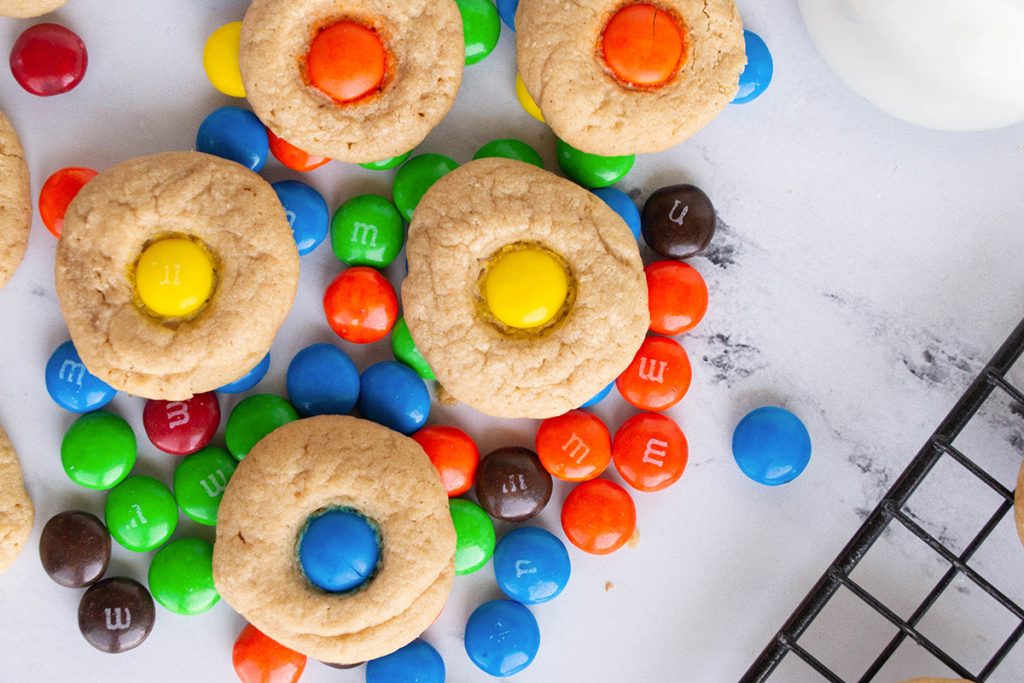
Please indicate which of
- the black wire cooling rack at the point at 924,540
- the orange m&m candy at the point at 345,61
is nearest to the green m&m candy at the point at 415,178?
the orange m&m candy at the point at 345,61

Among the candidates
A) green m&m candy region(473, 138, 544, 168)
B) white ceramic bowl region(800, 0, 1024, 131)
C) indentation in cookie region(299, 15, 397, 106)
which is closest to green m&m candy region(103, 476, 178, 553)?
indentation in cookie region(299, 15, 397, 106)

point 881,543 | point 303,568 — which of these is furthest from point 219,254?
point 881,543

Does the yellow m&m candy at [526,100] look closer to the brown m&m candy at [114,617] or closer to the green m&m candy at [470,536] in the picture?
the green m&m candy at [470,536]

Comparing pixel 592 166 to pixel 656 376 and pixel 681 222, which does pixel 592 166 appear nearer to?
pixel 681 222

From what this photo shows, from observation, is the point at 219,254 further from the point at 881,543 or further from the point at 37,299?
the point at 881,543

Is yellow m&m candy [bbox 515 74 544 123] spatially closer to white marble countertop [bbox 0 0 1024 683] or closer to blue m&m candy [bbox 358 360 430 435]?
white marble countertop [bbox 0 0 1024 683]
